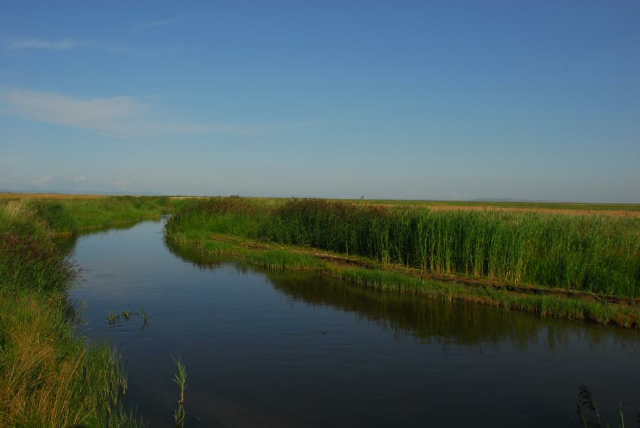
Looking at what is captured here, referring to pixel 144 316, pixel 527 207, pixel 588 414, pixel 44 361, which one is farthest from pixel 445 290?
pixel 527 207

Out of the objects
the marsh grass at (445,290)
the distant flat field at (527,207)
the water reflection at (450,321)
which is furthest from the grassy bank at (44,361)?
the distant flat field at (527,207)

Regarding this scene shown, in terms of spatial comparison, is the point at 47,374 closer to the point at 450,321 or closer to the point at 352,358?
the point at 352,358

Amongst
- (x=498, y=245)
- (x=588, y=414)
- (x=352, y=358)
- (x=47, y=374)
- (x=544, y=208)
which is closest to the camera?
(x=47, y=374)

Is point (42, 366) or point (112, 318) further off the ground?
point (42, 366)

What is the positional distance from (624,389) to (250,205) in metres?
27.0

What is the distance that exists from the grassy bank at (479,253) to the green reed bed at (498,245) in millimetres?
30

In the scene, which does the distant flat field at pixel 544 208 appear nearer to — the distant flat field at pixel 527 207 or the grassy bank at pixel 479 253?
the distant flat field at pixel 527 207

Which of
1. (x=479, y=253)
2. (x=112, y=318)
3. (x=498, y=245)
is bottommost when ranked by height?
(x=112, y=318)

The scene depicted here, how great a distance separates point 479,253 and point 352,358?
8004 millimetres

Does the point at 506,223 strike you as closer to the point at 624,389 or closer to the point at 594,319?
the point at 594,319

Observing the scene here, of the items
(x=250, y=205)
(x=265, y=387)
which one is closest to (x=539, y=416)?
(x=265, y=387)

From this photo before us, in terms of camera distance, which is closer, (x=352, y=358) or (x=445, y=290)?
(x=352, y=358)

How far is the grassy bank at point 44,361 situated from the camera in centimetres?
530

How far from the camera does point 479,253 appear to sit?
614 inches
